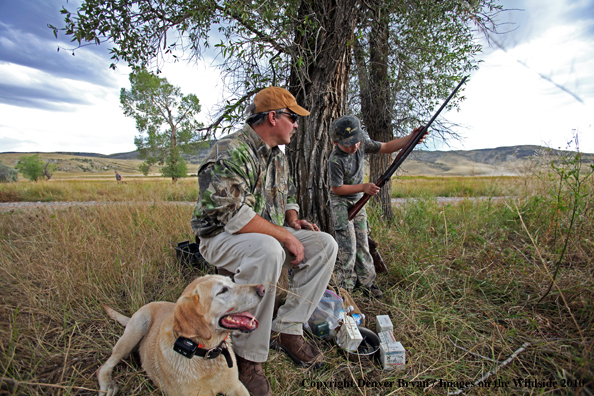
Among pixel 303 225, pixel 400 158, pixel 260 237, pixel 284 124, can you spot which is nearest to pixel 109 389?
pixel 260 237

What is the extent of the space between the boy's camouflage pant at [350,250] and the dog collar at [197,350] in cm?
172

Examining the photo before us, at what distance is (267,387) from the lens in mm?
1922

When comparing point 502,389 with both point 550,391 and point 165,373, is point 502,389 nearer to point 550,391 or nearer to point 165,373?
point 550,391

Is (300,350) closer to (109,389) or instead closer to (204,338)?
(204,338)

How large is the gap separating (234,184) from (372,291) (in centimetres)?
213

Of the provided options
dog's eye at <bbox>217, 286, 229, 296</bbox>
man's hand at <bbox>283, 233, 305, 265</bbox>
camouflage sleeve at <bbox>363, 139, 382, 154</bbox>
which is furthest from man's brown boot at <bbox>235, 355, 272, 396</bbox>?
camouflage sleeve at <bbox>363, 139, 382, 154</bbox>

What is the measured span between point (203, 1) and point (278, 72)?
1330mm

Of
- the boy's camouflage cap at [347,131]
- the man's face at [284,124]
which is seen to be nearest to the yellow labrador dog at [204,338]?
the man's face at [284,124]

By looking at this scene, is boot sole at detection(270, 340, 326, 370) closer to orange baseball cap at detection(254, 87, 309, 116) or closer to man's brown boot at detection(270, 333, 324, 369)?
man's brown boot at detection(270, 333, 324, 369)

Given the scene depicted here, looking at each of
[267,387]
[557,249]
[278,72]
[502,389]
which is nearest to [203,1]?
[278,72]

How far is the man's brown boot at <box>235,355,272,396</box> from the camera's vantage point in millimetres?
1906

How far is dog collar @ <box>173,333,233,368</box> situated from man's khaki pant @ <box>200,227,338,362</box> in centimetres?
26

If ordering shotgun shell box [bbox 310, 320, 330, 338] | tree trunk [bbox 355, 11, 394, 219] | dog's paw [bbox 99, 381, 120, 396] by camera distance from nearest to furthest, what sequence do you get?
dog's paw [bbox 99, 381, 120, 396] < shotgun shell box [bbox 310, 320, 330, 338] < tree trunk [bbox 355, 11, 394, 219]

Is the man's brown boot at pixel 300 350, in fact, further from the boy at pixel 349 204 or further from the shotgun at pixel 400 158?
the shotgun at pixel 400 158
